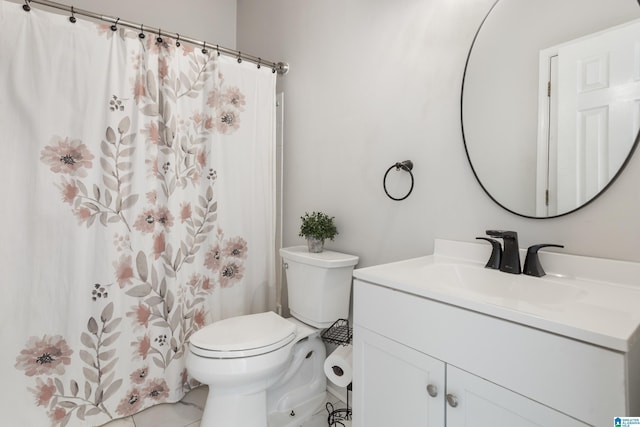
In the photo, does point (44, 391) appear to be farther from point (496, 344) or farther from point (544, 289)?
point (544, 289)

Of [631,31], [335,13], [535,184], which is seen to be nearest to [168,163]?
[335,13]

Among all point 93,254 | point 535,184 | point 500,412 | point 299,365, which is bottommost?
point 299,365

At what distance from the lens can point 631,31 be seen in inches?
33.1

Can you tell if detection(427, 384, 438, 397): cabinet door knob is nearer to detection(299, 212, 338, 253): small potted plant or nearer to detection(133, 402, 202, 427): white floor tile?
detection(299, 212, 338, 253): small potted plant

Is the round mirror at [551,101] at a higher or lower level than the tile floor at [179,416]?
higher

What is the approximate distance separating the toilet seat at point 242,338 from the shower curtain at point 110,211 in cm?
43

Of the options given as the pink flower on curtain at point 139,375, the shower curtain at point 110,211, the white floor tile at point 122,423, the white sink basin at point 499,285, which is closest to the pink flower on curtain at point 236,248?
the shower curtain at point 110,211

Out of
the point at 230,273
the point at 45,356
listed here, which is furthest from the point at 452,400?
the point at 45,356

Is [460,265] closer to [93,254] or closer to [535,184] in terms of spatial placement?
[535,184]

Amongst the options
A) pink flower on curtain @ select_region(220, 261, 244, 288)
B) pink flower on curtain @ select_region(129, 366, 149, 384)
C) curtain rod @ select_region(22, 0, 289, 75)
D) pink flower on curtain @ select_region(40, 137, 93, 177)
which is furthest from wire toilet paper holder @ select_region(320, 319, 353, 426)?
curtain rod @ select_region(22, 0, 289, 75)

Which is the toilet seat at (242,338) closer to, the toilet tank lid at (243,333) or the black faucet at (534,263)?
the toilet tank lid at (243,333)

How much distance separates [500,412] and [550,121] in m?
0.89

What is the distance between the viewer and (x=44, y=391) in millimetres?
1377

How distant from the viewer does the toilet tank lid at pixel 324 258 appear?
57.1 inches
